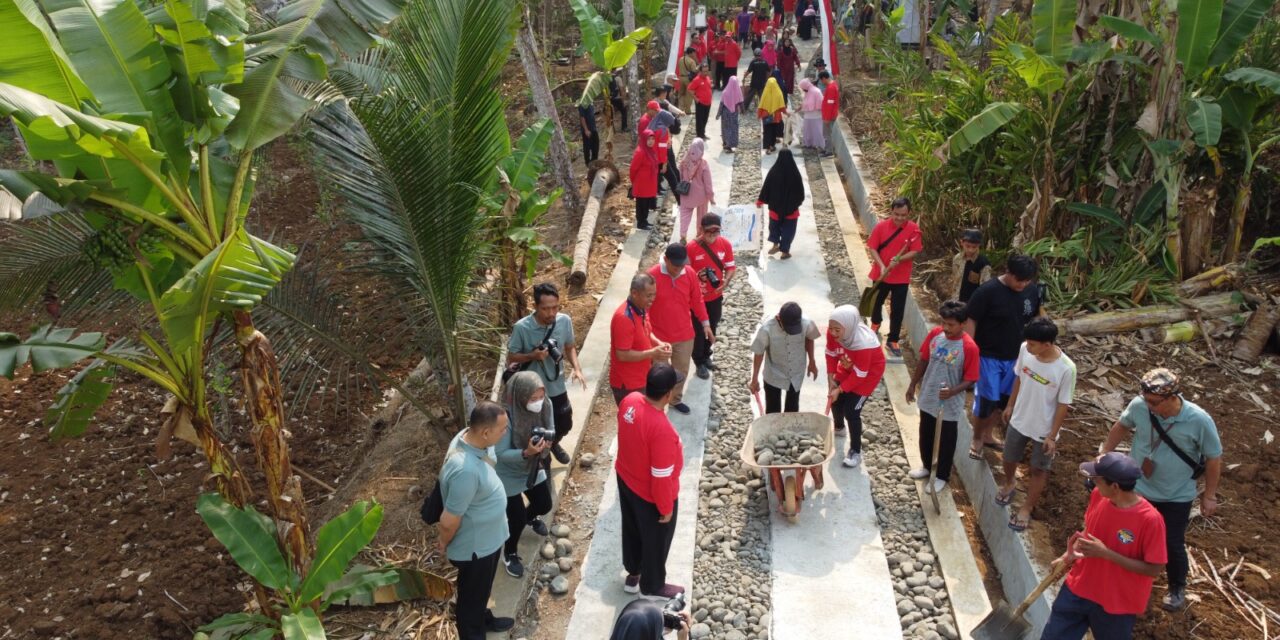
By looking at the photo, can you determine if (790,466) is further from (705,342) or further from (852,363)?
(705,342)

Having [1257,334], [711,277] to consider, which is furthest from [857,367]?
[1257,334]

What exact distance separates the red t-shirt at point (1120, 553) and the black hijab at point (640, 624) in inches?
89.5

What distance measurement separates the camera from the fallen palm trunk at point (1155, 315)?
24.3 feet

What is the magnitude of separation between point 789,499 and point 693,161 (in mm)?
5027

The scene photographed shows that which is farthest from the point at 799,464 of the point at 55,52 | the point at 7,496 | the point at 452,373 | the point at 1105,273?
the point at 7,496

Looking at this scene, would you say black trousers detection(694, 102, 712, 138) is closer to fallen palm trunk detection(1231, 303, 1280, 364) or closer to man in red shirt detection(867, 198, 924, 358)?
man in red shirt detection(867, 198, 924, 358)

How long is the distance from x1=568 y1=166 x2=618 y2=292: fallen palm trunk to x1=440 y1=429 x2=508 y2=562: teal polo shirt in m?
5.63

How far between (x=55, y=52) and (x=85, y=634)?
4335 millimetres

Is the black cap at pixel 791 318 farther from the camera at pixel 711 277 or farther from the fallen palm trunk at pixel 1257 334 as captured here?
the fallen palm trunk at pixel 1257 334

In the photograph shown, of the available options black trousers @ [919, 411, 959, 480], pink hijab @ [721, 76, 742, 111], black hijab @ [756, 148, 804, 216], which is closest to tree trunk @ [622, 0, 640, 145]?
pink hijab @ [721, 76, 742, 111]

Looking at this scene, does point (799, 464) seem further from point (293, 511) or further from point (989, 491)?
point (293, 511)

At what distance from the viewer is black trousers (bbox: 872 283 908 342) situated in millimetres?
8062

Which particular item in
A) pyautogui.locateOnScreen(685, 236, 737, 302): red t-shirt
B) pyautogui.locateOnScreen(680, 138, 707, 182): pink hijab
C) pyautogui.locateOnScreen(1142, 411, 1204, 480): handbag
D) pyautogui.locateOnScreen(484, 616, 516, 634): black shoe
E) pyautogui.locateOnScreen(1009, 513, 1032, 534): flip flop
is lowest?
pyautogui.locateOnScreen(484, 616, 516, 634): black shoe

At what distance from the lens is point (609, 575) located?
18.8ft
